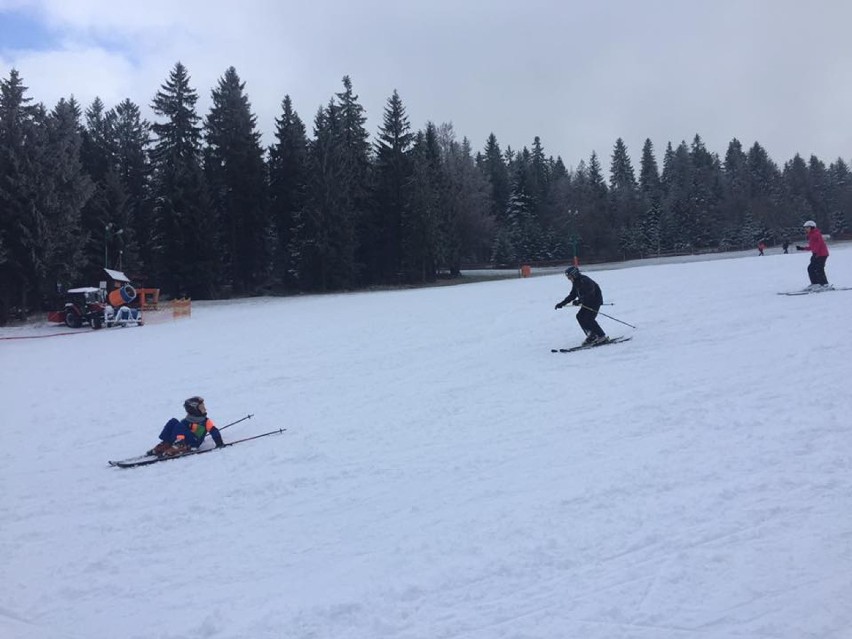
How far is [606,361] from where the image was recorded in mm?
12477

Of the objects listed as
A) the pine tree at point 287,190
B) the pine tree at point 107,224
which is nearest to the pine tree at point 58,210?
the pine tree at point 107,224

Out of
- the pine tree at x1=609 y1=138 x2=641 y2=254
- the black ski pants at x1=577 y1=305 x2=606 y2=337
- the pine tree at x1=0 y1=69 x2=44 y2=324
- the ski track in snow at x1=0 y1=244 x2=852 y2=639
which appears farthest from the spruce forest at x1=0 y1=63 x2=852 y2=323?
the black ski pants at x1=577 y1=305 x2=606 y2=337

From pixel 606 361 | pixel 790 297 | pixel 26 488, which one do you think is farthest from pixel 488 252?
pixel 26 488

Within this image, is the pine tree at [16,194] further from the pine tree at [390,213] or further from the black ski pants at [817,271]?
the black ski pants at [817,271]

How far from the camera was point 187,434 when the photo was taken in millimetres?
9414

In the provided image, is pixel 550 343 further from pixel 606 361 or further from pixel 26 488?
pixel 26 488

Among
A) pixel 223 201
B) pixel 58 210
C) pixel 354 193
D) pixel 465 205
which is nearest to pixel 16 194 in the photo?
pixel 58 210

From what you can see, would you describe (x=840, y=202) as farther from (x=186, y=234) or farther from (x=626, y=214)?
(x=186, y=234)

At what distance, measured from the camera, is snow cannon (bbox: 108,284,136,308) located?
28031mm

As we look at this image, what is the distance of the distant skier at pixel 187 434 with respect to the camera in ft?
30.5

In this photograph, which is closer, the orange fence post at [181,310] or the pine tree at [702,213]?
the orange fence post at [181,310]

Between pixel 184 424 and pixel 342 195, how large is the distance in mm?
37166

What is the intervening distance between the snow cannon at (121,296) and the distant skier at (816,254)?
82.6 feet

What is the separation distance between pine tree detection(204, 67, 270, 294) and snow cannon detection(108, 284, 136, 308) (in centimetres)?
1643
